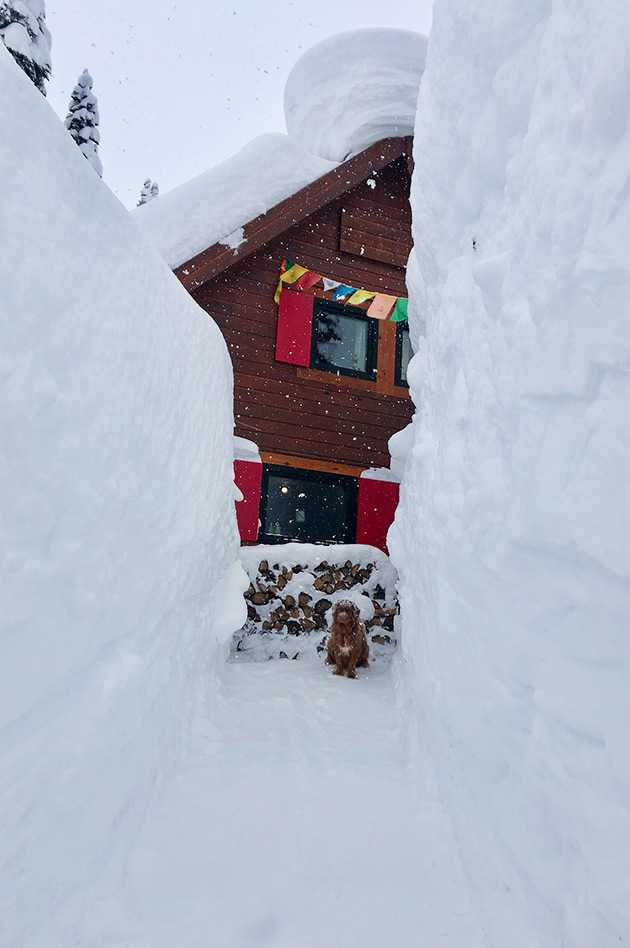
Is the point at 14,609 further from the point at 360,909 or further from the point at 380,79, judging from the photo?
the point at 380,79

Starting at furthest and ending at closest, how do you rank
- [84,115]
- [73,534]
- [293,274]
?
[84,115]
[293,274]
[73,534]

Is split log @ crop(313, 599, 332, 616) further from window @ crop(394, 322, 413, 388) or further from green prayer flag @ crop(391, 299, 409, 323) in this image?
green prayer flag @ crop(391, 299, 409, 323)

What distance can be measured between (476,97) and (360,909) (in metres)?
3.13

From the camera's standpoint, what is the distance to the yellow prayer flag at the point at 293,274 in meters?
6.97

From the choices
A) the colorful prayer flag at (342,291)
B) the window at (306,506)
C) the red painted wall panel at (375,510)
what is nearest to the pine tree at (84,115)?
the colorful prayer flag at (342,291)

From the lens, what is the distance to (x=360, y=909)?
1.77 metres

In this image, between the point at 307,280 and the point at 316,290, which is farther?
the point at 316,290

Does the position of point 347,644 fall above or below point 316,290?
below

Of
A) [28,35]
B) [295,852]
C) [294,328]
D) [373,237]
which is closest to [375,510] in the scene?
[294,328]

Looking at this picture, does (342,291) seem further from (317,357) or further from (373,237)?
(373,237)

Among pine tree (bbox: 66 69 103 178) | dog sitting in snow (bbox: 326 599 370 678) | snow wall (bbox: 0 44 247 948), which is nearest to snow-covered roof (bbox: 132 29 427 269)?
snow wall (bbox: 0 44 247 948)

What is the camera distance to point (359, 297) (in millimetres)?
7109

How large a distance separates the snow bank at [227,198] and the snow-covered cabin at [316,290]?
2 centimetres

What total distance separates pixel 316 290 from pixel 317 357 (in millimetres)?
869
